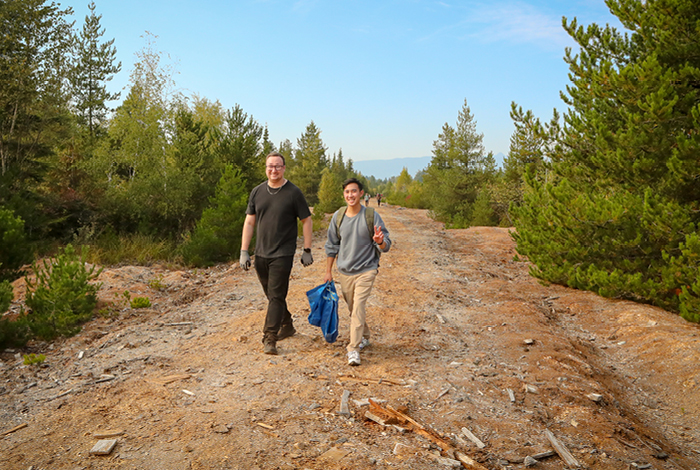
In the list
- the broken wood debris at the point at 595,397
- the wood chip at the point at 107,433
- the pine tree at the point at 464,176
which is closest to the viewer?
the wood chip at the point at 107,433

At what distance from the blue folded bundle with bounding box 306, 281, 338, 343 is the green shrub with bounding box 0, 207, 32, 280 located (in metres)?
5.70

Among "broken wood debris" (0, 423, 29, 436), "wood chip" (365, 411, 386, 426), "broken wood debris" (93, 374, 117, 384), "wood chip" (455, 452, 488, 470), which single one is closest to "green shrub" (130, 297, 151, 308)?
"broken wood debris" (93, 374, 117, 384)

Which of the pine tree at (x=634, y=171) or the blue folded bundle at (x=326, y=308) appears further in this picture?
the pine tree at (x=634, y=171)

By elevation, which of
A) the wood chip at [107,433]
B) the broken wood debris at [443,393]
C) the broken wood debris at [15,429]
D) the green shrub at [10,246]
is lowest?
the broken wood debris at [15,429]

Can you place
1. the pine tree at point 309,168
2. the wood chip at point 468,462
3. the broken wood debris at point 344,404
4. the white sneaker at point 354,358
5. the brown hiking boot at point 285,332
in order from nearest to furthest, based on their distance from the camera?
the wood chip at point 468,462 → the broken wood debris at point 344,404 → the white sneaker at point 354,358 → the brown hiking boot at point 285,332 → the pine tree at point 309,168

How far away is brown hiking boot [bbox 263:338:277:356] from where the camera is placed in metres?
5.61

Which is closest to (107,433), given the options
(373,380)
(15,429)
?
(15,429)

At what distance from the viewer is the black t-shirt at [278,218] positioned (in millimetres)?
5453

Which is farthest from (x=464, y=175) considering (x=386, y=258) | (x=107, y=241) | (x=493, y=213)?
(x=107, y=241)

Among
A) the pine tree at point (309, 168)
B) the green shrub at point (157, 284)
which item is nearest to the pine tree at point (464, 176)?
the pine tree at point (309, 168)

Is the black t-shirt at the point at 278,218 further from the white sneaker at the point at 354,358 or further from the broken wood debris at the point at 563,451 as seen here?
the broken wood debris at the point at 563,451

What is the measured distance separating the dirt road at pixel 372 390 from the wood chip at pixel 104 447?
0.04 meters

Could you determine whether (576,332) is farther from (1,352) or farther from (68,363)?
(1,352)

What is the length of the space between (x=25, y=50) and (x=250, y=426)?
17.2 metres
